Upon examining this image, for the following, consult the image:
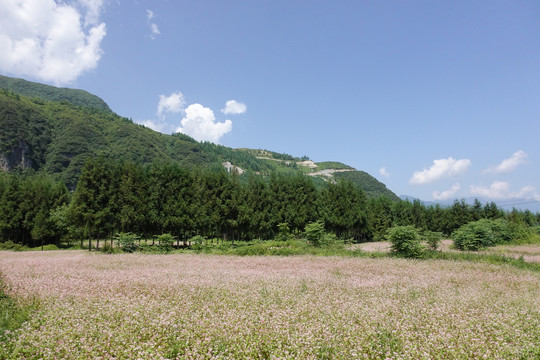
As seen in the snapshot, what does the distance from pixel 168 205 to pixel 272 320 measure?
38.1 meters

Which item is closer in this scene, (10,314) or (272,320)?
(272,320)

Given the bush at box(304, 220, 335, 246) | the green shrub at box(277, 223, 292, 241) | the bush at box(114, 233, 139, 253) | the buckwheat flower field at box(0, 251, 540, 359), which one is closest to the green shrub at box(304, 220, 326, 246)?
the bush at box(304, 220, 335, 246)

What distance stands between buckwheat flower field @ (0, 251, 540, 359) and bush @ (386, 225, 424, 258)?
9.98 metres

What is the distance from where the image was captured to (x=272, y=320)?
6594mm

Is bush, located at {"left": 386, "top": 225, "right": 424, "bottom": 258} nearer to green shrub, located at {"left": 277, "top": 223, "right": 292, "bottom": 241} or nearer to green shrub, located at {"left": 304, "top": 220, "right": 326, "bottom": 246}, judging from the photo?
green shrub, located at {"left": 304, "top": 220, "right": 326, "bottom": 246}

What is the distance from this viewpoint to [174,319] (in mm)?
6676

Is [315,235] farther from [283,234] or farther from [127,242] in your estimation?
[127,242]

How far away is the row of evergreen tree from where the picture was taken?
3825 centimetres

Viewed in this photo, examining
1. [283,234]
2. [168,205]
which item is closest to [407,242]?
[283,234]

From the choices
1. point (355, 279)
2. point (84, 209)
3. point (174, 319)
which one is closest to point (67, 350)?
point (174, 319)

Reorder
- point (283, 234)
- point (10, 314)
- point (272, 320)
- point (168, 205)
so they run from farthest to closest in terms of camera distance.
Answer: point (283, 234), point (168, 205), point (10, 314), point (272, 320)

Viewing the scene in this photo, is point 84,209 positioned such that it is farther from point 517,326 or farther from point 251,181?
point 517,326

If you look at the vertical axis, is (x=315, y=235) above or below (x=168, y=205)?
below

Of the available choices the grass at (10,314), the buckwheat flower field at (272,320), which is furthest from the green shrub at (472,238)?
the grass at (10,314)
